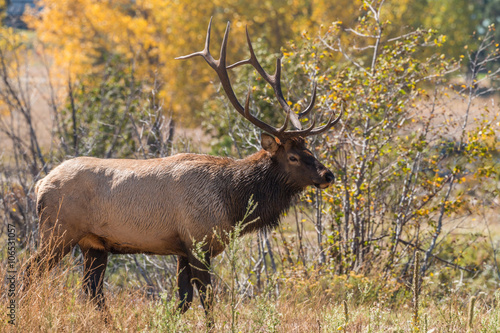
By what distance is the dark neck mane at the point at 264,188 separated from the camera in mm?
5781

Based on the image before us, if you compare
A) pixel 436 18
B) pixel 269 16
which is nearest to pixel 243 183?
pixel 269 16

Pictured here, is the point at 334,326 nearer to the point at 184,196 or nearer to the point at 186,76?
the point at 184,196

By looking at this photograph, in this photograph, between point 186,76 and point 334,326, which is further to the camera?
point 186,76

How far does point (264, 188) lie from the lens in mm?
5832

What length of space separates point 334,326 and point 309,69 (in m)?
4.38

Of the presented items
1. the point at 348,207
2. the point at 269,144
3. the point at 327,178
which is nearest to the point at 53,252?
the point at 269,144

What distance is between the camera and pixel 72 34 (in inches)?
1046

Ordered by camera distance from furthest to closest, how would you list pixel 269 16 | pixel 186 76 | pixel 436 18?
pixel 436 18 → pixel 269 16 → pixel 186 76

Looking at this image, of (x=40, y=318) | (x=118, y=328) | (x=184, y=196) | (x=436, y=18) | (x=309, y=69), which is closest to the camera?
(x=40, y=318)

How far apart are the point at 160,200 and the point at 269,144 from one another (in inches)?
44.7

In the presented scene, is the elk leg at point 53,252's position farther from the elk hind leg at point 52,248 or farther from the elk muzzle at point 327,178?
the elk muzzle at point 327,178

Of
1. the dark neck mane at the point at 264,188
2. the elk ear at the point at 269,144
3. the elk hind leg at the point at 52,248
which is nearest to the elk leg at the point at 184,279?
the dark neck mane at the point at 264,188

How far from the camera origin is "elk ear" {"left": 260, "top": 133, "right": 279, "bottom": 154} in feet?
19.0

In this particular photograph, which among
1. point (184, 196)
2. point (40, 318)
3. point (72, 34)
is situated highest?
point (72, 34)
